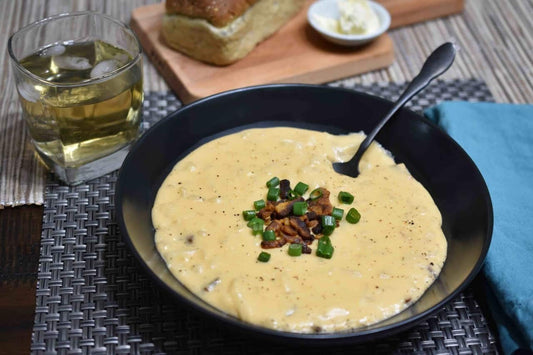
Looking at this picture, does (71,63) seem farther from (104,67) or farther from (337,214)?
(337,214)

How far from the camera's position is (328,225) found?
6.16ft

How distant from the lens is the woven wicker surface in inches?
106

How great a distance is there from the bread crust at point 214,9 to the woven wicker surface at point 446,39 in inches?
12.2

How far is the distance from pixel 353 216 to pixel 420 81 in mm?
712

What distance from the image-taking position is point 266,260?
70.8 inches

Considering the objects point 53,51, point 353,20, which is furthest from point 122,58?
point 353,20

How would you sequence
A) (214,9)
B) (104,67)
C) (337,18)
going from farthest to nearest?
(337,18), (214,9), (104,67)

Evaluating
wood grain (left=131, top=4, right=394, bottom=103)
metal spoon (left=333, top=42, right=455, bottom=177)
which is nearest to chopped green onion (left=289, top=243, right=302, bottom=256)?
metal spoon (left=333, top=42, right=455, bottom=177)

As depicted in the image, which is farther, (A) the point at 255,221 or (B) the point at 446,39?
(B) the point at 446,39

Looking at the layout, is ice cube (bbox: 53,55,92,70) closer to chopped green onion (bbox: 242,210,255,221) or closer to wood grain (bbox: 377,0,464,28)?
chopped green onion (bbox: 242,210,255,221)

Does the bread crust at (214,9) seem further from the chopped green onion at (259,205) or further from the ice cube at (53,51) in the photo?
the chopped green onion at (259,205)

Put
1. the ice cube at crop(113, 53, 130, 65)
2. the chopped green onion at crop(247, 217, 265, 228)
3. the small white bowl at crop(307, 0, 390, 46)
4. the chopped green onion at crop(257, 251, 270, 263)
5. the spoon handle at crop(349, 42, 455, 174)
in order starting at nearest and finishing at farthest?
the chopped green onion at crop(257, 251, 270, 263) → the chopped green onion at crop(247, 217, 265, 228) → the spoon handle at crop(349, 42, 455, 174) → the ice cube at crop(113, 53, 130, 65) → the small white bowl at crop(307, 0, 390, 46)

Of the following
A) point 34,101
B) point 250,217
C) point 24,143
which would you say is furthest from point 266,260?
point 24,143

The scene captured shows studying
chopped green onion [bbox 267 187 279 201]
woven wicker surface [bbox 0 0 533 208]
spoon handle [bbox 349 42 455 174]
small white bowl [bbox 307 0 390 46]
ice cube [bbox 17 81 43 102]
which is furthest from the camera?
small white bowl [bbox 307 0 390 46]
